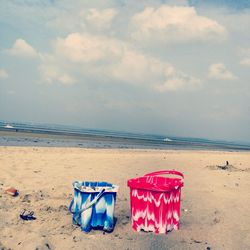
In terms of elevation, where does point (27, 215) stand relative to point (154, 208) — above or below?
below

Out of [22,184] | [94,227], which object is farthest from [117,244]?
[22,184]

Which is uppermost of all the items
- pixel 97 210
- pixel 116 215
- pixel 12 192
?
pixel 97 210

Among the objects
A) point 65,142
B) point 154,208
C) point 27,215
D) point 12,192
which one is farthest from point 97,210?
point 65,142

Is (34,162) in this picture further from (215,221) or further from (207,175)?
(215,221)

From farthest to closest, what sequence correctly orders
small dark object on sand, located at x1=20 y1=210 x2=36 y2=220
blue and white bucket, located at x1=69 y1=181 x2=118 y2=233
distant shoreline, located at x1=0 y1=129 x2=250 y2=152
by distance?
1. distant shoreline, located at x1=0 y1=129 x2=250 y2=152
2. small dark object on sand, located at x1=20 y1=210 x2=36 y2=220
3. blue and white bucket, located at x1=69 y1=181 x2=118 y2=233

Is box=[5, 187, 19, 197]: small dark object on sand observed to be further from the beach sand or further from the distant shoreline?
the distant shoreline

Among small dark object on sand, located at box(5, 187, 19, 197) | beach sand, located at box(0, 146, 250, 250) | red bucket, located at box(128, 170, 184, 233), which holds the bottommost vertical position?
beach sand, located at box(0, 146, 250, 250)

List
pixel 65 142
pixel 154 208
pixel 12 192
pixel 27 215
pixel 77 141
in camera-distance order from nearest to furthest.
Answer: pixel 154 208
pixel 27 215
pixel 12 192
pixel 65 142
pixel 77 141

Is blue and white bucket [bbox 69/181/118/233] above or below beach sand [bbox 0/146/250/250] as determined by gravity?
above

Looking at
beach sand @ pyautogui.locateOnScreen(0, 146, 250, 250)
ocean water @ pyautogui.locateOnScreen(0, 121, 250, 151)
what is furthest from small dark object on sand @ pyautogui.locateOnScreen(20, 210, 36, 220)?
ocean water @ pyautogui.locateOnScreen(0, 121, 250, 151)

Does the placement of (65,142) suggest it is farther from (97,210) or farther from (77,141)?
(97,210)

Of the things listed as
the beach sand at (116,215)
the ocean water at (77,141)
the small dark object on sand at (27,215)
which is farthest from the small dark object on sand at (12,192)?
the ocean water at (77,141)

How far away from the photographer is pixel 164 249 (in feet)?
12.8

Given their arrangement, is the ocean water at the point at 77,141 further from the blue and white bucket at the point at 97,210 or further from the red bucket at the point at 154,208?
the red bucket at the point at 154,208
